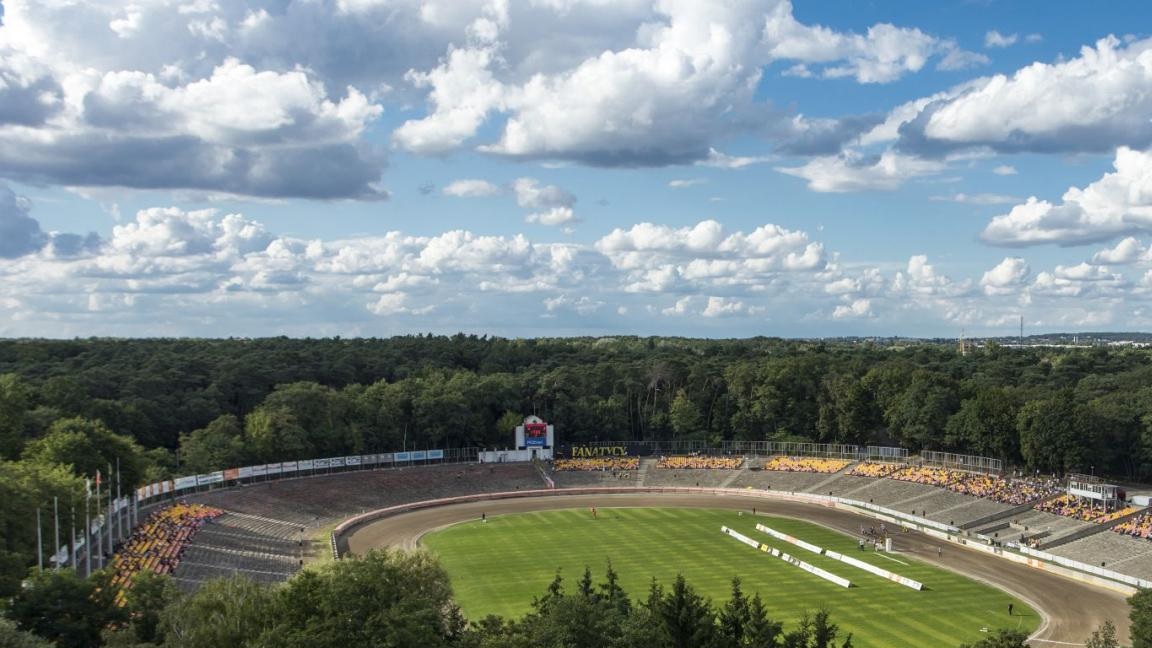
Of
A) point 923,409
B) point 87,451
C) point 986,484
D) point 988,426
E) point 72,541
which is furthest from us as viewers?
point 923,409

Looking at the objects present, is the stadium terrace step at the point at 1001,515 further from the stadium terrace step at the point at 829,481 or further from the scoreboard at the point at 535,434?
the scoreboard at the point at 535,434

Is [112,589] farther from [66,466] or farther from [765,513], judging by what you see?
[765,513]

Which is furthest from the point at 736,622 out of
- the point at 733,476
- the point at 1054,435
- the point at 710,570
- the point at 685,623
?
the point at 733,476

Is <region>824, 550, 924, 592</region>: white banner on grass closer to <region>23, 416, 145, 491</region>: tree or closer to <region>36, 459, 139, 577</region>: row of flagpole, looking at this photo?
<region>36, 459, 139, 577</region>: row of flagpole

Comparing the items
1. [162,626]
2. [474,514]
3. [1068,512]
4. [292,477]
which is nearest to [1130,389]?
[1068,512]

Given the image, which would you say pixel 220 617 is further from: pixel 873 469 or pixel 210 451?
pixel 873 469

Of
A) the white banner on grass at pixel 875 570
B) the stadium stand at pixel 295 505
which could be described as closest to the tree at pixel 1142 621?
the white banner on grass at pixel 875 570
